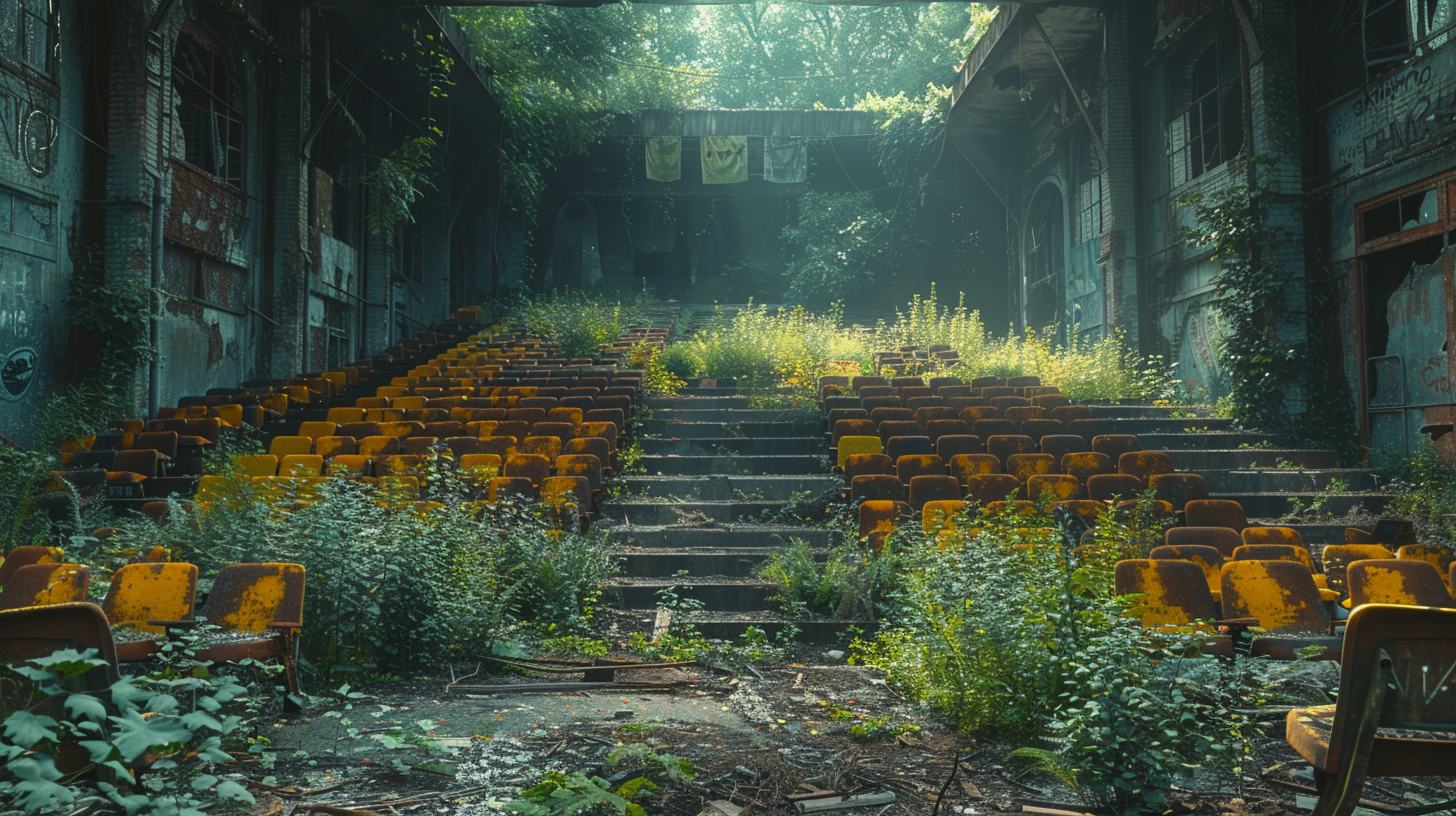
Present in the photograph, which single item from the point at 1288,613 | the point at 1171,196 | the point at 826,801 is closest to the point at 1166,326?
the point at 1171,196

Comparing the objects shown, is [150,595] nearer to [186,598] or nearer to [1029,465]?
[186,598]

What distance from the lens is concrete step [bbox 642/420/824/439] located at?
10.1 meters

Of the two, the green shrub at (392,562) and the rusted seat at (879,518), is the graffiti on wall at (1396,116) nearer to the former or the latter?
the rusted seat at (879,518)

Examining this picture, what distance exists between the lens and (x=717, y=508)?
312 inches

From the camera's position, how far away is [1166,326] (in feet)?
42.5

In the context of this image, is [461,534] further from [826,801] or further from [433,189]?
[433,189]

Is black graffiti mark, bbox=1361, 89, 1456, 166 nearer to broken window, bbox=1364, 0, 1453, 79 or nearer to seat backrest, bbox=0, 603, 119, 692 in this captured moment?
broken window, bbox=1364, 0, 1453, 79

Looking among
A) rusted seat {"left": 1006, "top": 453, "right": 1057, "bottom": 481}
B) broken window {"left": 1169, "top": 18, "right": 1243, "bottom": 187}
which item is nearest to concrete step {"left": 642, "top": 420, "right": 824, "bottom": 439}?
rusted seat {"left": 1006, "top": 453, "right": 1057, "bottom": 481}

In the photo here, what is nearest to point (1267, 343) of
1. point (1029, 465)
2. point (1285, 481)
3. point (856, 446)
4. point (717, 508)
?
point (1285, 481)

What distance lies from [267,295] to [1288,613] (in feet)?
44.6

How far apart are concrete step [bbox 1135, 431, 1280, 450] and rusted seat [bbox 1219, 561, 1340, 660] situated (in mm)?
5762

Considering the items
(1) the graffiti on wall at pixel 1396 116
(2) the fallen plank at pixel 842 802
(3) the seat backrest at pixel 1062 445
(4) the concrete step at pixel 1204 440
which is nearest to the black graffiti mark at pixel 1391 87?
(1) the graffiti on wall at pixel 1396 116

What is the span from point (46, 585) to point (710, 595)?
377 centimetres

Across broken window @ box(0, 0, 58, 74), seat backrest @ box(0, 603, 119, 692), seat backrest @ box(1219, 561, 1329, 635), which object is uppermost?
broken window @ box(0, 0, 58, 74)
